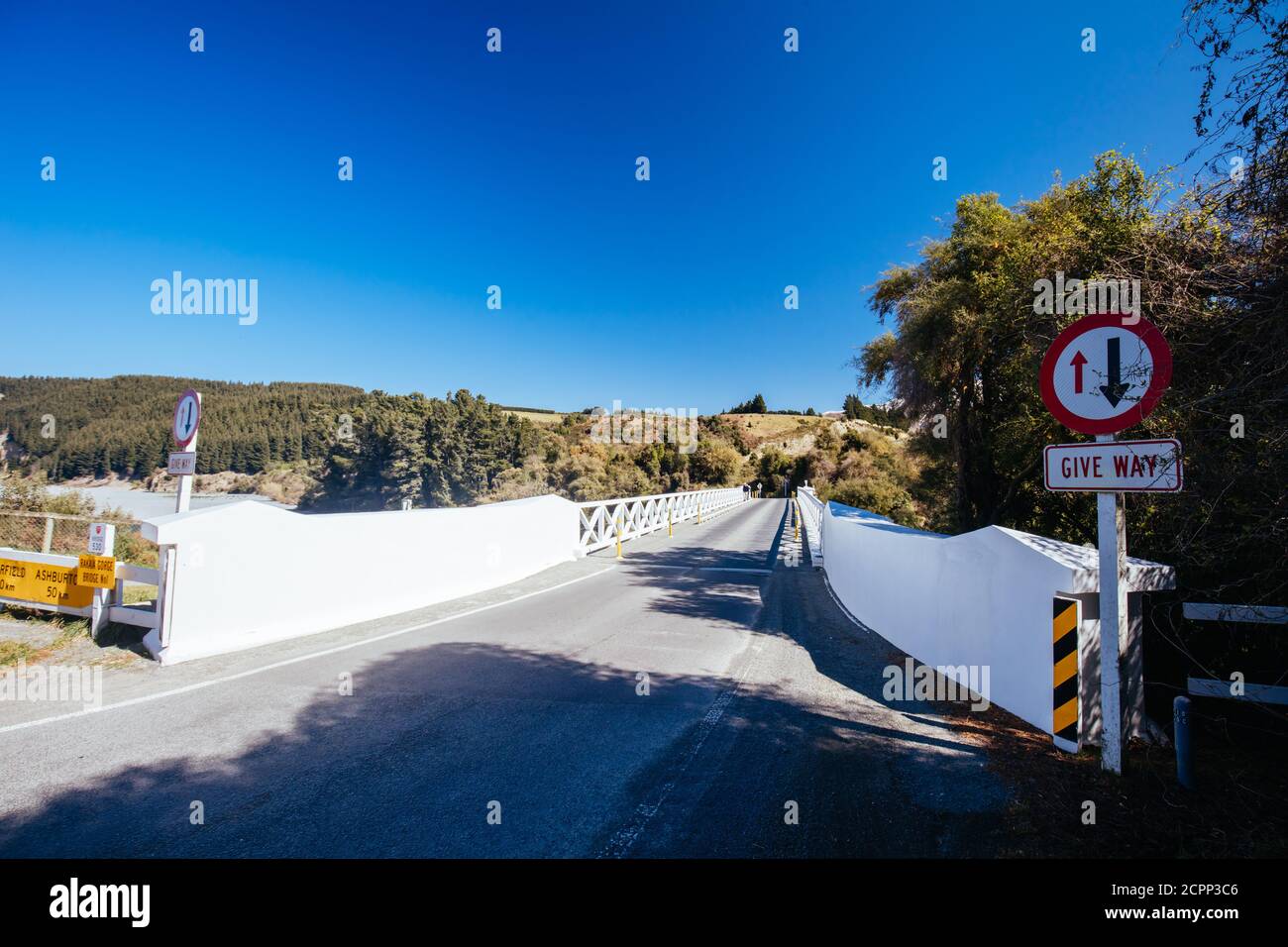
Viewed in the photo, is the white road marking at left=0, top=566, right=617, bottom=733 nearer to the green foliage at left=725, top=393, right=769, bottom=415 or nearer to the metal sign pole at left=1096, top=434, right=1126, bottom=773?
the metal sign pole at left=1096, top=434, right=1126, bottom=773

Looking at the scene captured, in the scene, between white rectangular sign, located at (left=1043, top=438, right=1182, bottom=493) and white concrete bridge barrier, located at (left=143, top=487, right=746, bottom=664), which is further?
white concrete bridge barrier, located at (left=143, top=487, right=746, bottom=664)

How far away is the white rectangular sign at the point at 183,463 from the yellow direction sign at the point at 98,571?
104 cm

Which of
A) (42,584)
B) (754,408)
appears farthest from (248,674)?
(754,408)

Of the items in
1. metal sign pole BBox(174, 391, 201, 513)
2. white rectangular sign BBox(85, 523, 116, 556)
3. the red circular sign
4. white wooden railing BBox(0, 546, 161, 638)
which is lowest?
white wooden railing BBox(0, 546, 161, 638)

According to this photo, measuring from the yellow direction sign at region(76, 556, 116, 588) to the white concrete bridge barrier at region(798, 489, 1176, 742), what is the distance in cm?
828

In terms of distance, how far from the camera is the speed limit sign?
6023 millimetres

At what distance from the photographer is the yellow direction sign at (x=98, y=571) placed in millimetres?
5750

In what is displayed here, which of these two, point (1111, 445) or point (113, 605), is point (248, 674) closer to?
point (113, 605)

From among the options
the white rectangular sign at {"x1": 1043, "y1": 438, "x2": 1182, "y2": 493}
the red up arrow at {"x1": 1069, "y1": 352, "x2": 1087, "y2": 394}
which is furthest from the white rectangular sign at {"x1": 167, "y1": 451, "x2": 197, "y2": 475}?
the red up arrow at {"x1": 1069, "y1": 352, "x2": 1087, "y2": 394}

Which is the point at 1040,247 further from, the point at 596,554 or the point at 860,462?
the point at 860,462

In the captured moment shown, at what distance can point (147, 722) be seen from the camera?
3959mm

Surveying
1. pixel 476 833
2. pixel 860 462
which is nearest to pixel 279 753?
pixel 476 833

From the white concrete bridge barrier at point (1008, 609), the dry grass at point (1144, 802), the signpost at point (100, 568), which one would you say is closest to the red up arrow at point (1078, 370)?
the white concrete bridge barrier at point (1008, 609)
